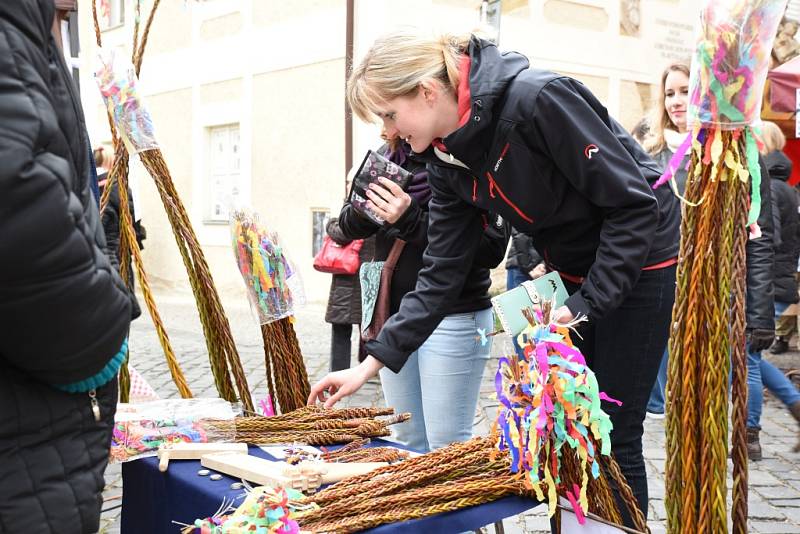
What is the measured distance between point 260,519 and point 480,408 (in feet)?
11.1

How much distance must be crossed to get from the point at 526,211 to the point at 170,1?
420 inches

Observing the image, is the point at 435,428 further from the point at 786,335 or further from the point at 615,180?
the point at 786,335

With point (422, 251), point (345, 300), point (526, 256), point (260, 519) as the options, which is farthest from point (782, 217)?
point (260, 519)

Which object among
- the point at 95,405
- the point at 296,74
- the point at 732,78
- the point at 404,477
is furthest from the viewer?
the point at 296,74

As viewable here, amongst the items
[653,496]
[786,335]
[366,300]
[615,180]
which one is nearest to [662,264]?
[615,180]

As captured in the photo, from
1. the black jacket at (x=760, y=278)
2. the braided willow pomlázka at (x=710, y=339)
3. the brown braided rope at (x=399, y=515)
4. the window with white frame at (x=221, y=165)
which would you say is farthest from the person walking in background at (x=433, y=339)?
the window with white frame at (x=221, y=165)

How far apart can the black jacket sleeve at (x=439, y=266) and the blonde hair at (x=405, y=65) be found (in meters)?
0.33

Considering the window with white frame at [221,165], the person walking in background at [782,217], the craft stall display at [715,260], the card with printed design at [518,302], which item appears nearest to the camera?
the craft stall display at [715,260]

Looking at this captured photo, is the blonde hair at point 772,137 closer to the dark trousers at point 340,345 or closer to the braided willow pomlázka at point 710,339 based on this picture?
the dark trousers at point 340,345

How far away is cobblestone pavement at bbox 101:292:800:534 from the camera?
9.72 ft

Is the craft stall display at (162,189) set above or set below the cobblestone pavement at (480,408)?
above

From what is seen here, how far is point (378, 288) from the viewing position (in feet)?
8.29

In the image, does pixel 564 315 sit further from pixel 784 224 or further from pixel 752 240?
pixel 784 224

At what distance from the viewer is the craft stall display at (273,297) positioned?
7.16 ft
